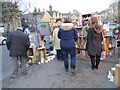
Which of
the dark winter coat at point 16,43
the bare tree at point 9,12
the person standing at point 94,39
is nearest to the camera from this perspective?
the dark winter coat at point 16,43

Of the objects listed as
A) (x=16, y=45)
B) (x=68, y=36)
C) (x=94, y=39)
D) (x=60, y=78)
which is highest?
(x=68, y=36)

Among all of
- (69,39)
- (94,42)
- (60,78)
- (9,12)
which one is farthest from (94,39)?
(9,12)

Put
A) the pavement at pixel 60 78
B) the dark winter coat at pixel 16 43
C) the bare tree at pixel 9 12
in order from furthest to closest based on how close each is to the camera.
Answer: the bare tree at pixel 9 12 < the dark winter coat at pixel 16 43 < the pavement at pixel 60 78

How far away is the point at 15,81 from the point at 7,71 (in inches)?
94.1

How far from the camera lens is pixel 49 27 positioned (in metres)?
13.8

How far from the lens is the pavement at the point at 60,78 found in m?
7.37

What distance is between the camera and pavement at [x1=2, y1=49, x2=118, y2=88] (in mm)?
7367

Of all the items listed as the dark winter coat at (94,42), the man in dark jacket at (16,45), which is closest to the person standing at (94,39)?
the dark winter coat at (94,42)

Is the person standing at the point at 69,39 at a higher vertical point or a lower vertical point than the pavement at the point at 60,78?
higher

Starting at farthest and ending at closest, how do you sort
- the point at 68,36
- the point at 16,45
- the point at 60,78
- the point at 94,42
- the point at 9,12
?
the point at 9,12
the point at 94,42
the point at 68,36
the point at 16,45
the point at 60,78

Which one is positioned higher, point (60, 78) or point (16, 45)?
point (16, 45)

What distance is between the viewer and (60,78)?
823 cm

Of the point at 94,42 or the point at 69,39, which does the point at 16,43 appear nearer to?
the point at 69,39

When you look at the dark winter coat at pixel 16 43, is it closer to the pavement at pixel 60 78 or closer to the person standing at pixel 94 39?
the pavement at pixel 60 78
